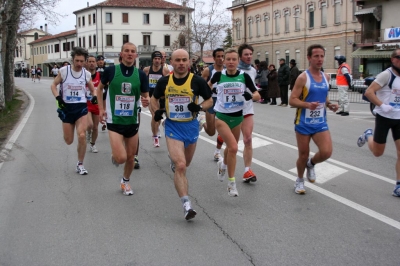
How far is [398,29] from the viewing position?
40875 millimetres

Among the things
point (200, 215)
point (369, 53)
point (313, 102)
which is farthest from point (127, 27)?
point (200, 215)

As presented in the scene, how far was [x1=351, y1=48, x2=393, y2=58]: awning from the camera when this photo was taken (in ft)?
138

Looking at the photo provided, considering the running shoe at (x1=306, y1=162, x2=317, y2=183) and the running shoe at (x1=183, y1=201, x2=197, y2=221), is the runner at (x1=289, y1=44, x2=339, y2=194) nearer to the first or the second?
the running shoe at (x1=306, y1=162, x2=317, y2=183)

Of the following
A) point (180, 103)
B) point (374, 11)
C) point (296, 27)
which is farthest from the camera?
point (296, 27)

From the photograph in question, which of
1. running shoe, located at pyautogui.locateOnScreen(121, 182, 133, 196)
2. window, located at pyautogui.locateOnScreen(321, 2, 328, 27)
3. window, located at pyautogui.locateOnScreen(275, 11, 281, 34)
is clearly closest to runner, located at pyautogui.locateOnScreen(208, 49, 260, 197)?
running shoe, located at pyautogui.locateOnScreen(121, 182, 133, 196)

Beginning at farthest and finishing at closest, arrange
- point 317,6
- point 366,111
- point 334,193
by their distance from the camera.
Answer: point 317,6, point 366,111, point 334,193

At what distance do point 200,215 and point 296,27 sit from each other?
52.0m

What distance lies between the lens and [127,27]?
290ft

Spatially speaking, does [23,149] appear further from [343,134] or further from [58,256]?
[343,134]

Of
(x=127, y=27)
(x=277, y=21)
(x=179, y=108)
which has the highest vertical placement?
(x=127, y=27)

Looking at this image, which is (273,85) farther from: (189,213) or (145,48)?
(145,48)

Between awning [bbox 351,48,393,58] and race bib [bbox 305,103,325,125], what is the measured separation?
38.1m

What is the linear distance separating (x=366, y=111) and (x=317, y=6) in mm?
35814

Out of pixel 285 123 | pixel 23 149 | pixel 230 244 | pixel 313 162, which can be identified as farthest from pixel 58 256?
pixel 285 123
